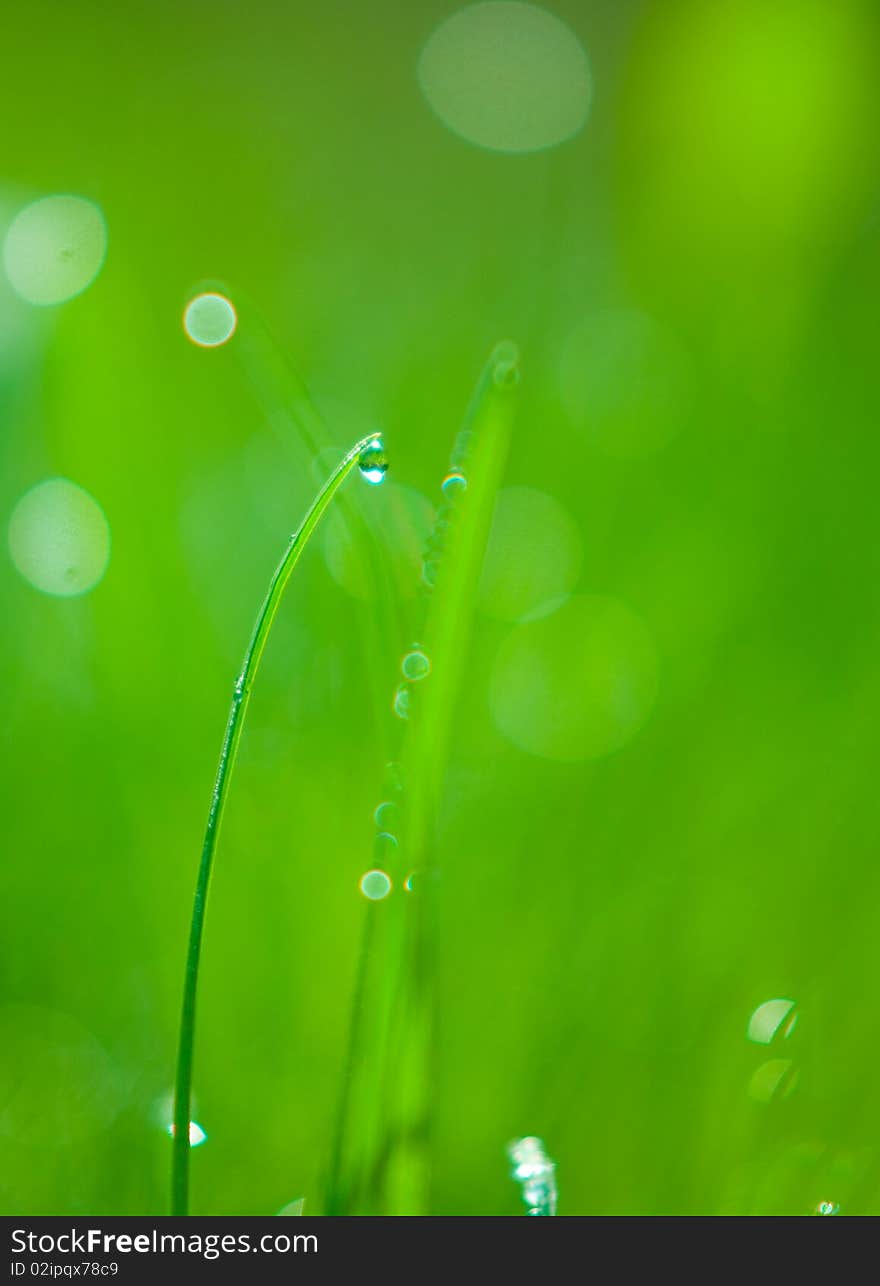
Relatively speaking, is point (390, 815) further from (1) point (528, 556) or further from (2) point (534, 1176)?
(1) point (528, 556)

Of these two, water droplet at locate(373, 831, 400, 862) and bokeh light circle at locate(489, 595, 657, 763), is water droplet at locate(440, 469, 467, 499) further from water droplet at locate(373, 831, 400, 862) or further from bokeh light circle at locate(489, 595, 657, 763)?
bokeh light circle at locate(489, 595, 657, 763)

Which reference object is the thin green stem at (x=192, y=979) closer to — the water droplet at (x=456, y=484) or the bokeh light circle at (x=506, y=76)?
the water droplet at (x=456, y=484)

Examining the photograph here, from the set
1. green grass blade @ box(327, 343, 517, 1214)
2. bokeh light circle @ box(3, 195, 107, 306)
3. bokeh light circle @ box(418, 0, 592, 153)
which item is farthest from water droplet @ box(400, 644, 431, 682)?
bokeh light circle @ box(418, 0, 592, 153)

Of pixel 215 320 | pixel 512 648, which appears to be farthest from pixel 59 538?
pixel 512 648

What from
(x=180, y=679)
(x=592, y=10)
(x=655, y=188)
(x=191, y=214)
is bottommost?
(x=180, y=679)
